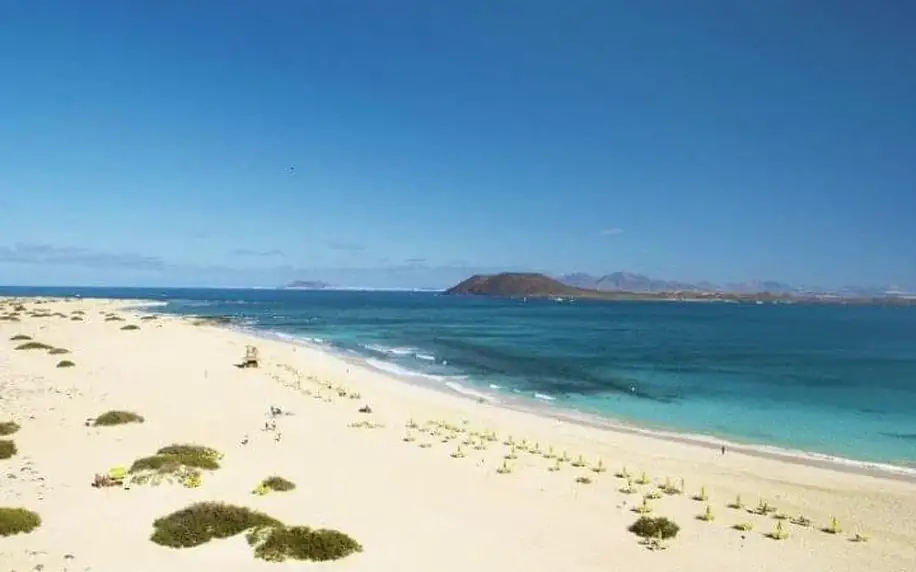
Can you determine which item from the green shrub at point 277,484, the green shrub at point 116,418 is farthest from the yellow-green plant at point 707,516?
the green shrub at point 116,418

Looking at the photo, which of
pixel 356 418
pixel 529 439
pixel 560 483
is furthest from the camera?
pixel 356 418

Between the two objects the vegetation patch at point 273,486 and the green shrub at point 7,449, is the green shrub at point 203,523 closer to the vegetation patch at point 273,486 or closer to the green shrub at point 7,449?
the vegetation patch at point 273,486

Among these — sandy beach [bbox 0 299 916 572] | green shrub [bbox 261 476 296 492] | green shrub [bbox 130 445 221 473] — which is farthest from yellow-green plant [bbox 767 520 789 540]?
green shrub [bbox 130 445 221 473]

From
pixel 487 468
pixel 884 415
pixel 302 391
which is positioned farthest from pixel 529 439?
pixel 884 415

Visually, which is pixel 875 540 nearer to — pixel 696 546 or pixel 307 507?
pixel 696 546

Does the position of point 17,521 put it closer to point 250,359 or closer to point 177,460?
point 177,460

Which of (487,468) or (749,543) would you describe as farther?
(487,468)
